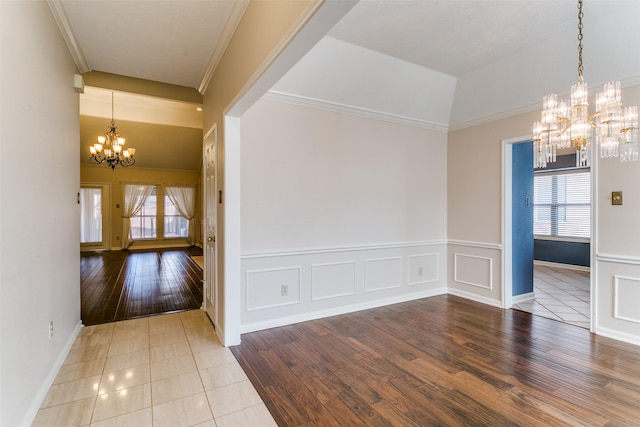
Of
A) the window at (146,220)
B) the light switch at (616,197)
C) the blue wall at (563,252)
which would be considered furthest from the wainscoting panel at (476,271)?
the window at (146,220)

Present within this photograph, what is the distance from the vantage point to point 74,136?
121 inches

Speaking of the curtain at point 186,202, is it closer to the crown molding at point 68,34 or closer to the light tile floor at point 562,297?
the crown molding at point 68,34

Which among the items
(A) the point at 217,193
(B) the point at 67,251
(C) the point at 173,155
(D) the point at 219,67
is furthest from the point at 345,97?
(C) the point at 173,155

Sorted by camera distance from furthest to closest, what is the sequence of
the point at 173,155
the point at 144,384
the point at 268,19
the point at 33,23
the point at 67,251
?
the point at 173,155 → the point at 67,251 → the point at 144,384 → the point at 33,23 → the point at 268,19

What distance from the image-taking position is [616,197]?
3.08 meters

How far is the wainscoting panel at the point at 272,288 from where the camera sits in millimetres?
3250

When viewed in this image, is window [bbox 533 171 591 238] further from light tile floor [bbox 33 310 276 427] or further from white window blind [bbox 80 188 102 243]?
white window blind [bbox 80 188 102 243]

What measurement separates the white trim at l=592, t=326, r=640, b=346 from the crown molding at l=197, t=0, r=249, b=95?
4.59 meters

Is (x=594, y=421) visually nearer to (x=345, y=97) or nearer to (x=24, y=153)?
(x=345, y=97)

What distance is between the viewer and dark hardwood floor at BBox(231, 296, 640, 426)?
1.93m

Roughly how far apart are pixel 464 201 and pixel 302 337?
3.13m

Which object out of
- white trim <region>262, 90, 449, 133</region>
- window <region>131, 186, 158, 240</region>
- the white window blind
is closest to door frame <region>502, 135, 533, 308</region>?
white trim <region>262, 90, 449, 133</region>

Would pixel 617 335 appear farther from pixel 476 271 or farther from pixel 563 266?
pixel 563 266

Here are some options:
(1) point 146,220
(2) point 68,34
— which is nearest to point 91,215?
(1) point 146,220
